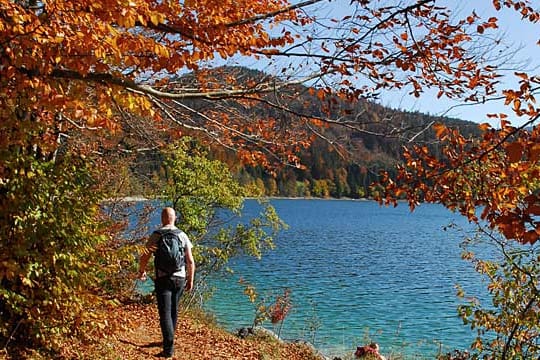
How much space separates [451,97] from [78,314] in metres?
4.66

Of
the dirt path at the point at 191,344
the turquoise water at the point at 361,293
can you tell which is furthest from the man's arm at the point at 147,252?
the turquoise water at the point at 361,293

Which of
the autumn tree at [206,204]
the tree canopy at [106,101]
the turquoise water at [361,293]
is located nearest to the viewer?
the tree canopy at [106,101]

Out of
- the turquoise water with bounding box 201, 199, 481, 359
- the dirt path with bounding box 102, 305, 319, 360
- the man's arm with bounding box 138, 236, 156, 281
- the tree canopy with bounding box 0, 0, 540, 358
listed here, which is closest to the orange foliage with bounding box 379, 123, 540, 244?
the tree canopy with bounding box 0, 0, 540, 358

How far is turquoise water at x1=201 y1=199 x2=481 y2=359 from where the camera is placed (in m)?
14.9

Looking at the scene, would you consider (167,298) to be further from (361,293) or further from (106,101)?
(361,293)

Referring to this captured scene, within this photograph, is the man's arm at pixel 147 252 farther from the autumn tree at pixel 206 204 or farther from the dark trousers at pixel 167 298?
the autumn tree at pixel 206 204

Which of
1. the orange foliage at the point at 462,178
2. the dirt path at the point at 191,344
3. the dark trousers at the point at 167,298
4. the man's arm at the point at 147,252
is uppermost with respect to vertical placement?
the orange foliage at the point at 462,178

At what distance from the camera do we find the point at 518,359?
6.93m

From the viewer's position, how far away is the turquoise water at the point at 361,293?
14.9 meters

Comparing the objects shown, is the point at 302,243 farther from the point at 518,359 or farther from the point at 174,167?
the point at 518,359

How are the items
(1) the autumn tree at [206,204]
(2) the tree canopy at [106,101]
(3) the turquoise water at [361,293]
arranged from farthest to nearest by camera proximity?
1. (3) the turquoise water at [361,293]
2. (1) the autumn tree at [206,204]
3. (2) the tree canopy at [106,101]

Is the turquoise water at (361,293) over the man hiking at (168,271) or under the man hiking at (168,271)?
under

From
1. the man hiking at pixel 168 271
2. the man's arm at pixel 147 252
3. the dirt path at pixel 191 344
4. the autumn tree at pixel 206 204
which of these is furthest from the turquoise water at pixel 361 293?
the man's arm at pixel 147 252

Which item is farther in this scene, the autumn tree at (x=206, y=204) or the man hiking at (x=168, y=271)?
the autumn tree at (x=206, y=204)
